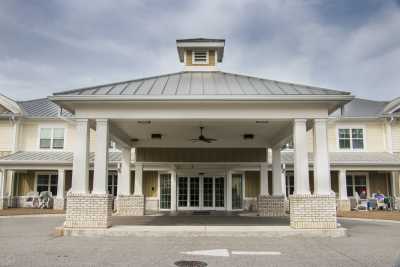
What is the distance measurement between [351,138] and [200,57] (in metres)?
11.6

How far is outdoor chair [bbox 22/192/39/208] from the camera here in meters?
22.7

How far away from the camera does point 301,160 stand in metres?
11.0

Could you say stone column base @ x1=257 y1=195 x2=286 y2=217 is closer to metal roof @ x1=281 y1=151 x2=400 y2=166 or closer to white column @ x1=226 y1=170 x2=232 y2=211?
white column @ x1=226 y1=170 x2=232 y2=211

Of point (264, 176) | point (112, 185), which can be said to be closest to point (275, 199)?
point (264, 176)

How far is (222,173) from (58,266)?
15.8m

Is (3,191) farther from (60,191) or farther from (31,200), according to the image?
(60,191)

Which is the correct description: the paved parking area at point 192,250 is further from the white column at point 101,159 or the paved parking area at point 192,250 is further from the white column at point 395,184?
the white column at point 395,184

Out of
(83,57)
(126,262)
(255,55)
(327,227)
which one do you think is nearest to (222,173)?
(255,55)

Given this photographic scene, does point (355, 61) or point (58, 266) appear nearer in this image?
point (58, 266)

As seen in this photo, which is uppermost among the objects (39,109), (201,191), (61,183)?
(39,109)

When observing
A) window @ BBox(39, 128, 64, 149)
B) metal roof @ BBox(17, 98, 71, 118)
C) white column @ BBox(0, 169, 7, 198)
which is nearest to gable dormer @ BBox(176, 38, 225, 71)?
metal roof @ BBox(17, 98, 71, 118)

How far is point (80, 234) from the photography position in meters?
10.5

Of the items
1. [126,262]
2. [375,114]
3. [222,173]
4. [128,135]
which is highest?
[375,114]

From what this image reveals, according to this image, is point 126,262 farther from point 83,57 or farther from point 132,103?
point 83,57
